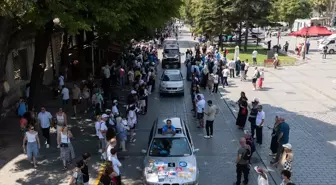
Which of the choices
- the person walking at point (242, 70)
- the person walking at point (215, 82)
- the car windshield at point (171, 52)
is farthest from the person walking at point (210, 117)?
the car windshield at point (171, 52)

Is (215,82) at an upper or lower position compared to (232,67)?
lower

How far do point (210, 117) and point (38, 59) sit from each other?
24.7ft

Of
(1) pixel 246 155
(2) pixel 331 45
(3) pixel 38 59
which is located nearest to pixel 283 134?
(1) pixel 246 155

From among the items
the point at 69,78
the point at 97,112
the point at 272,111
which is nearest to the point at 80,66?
the point at 69,78

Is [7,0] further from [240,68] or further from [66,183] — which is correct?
[240,68]

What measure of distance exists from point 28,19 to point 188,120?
8.56 metres

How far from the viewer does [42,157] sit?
40.6 feet

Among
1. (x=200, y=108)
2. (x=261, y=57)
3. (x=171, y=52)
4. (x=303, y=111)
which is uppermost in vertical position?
(x=171, y=52)

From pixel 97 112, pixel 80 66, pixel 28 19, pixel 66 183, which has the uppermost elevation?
pixel 28 19

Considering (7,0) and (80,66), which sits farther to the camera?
(80,66)

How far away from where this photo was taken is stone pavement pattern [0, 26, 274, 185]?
10828mm

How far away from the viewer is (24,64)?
70.1 feet

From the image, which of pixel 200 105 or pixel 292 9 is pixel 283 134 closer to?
pixel 200 105

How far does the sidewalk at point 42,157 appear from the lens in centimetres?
1084
